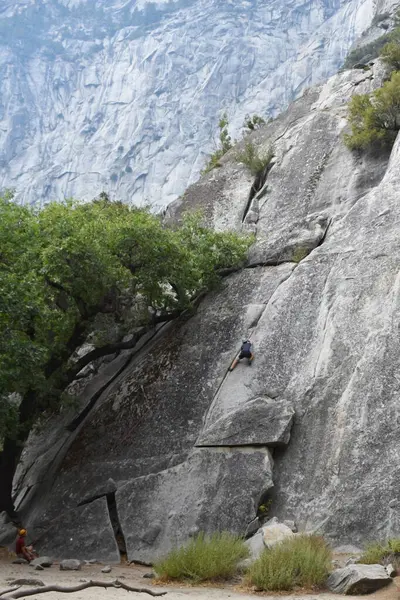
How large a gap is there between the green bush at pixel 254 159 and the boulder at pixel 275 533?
17.6 m

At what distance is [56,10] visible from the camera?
16050cm

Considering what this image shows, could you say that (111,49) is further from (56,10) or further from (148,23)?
(56,10)

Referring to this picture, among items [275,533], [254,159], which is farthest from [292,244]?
[275,533]

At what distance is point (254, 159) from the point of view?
2847 centimetres

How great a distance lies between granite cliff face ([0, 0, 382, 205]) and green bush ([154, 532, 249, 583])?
97732 millimetres

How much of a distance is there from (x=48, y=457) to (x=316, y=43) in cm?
11445

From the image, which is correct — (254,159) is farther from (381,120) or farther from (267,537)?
(267,537)

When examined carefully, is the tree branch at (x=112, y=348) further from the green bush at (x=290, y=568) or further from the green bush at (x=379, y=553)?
the green bush at (x=379, y=553)

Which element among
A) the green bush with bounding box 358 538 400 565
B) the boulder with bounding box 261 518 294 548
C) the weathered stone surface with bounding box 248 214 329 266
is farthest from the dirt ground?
the weathered stone surface with bounding box 248 214 329 266

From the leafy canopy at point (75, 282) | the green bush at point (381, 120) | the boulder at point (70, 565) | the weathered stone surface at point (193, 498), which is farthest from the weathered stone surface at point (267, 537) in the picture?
the green bush at point (381, 120)

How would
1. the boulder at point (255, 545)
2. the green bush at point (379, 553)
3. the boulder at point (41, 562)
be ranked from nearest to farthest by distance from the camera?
the green bush at point (379, 553)
the boulder at point (255, 545)
the boulder at point (41, 562)

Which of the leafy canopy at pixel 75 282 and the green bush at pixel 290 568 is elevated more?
the leafy canopy at pixel 75 282

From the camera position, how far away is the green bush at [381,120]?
2511 cm

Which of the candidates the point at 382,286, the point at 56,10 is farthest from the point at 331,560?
the point at 56,10
